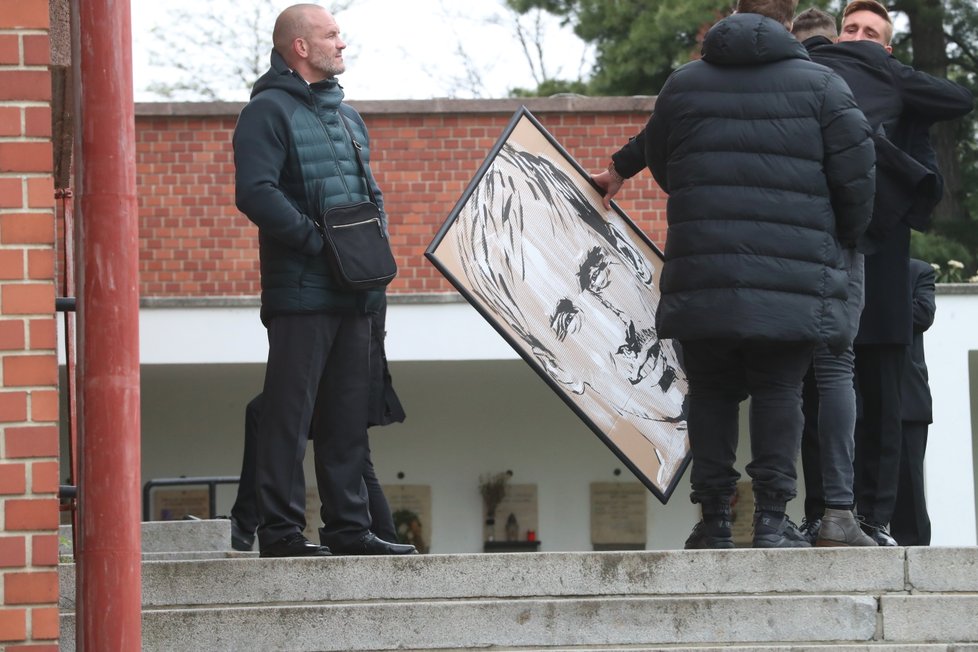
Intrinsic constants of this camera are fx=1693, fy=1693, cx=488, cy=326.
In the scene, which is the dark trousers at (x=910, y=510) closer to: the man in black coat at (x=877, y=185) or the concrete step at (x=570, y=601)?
the man in black coat at (x=877, y=185)

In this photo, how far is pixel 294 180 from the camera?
529 cm

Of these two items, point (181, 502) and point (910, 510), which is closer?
point (910, 510)

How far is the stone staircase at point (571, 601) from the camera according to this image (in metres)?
4.38

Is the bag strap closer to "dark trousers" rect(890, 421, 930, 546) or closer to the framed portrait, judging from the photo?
the framed portrait

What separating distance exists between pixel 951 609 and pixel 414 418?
12.2 m

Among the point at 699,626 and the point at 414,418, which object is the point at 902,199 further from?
the point at 414,418

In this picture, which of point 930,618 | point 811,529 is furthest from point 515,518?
point 930,618

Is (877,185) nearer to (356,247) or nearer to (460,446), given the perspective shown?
(356,247)

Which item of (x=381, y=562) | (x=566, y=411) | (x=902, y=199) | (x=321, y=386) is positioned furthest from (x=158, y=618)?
(x=566, y=411)

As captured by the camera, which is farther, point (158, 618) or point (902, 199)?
point (902, 199)

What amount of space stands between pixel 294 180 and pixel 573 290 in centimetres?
121

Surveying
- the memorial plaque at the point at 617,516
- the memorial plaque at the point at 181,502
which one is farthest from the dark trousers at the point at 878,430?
the memorial plaque at the point at 181,502

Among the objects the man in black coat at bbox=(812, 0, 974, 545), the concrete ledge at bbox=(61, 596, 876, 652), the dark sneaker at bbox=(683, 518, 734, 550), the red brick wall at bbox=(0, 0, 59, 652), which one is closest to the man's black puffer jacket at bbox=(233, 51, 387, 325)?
the concrete ledge at bbox=(61, 596, 876, 652)

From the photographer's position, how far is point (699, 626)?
4.49m
